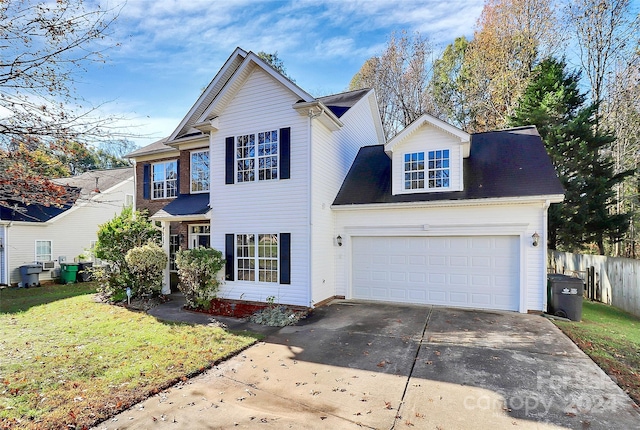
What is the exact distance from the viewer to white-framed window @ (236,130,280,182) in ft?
33.2

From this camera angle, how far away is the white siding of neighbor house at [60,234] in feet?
51.2

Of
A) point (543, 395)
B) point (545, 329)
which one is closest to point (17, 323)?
point (543, 395)

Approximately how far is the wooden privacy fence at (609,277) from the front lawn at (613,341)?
71 centimetres

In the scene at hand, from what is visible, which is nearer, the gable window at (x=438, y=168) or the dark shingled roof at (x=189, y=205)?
the gable window at (x=438, y=168)

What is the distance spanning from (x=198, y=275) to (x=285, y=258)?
267cm

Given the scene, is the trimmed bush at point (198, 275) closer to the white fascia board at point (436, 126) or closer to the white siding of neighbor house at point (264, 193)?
the white siding of neighbor house at point (264, 193)

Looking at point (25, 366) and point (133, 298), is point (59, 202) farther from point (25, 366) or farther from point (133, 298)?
point (133, 298)

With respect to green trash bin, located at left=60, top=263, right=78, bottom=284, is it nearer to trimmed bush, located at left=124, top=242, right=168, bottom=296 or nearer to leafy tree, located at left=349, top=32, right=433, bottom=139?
trimmed bush, located at left=124, top=242, right=168, bottom=296

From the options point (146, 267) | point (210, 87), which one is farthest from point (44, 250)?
point (210, 87)

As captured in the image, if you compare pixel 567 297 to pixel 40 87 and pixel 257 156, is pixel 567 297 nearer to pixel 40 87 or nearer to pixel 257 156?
pixel 257 156

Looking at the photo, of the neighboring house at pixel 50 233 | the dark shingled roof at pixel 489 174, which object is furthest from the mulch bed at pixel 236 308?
the neighboring house at pixel 50 233

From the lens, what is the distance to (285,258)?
973cm

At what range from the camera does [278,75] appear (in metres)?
9.66

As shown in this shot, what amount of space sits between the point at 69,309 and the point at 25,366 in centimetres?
548
